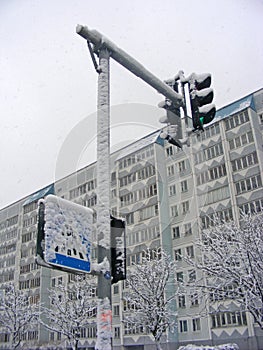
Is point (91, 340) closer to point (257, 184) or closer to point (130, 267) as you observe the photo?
point (130, 267)

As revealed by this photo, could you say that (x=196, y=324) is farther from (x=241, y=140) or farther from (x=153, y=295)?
(x=241, y=140)

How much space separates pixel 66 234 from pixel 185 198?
108 ft

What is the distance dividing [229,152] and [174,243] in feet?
29.9

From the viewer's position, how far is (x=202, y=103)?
181 inches

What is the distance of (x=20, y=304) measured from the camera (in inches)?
1502

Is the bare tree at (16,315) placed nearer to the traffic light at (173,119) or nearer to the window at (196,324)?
the window at (196,324)

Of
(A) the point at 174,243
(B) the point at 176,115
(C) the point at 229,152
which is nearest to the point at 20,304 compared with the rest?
(A) the point at 174,243

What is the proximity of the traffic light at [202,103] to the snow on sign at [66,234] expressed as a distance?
176cm

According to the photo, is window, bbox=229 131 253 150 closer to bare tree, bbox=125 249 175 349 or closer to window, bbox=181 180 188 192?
window, bbox=181 180 188 192

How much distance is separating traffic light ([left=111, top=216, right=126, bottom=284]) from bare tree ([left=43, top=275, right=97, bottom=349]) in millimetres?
29807

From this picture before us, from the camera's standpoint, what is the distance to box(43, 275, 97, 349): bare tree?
32184mm

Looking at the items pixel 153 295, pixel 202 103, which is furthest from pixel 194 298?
pixel 202 103

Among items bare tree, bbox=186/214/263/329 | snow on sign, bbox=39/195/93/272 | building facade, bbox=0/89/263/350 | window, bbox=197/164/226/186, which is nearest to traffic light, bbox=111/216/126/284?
snow on sign, bbox=39/195/93/272

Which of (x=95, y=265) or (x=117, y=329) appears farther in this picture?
(x=117, y=329)
